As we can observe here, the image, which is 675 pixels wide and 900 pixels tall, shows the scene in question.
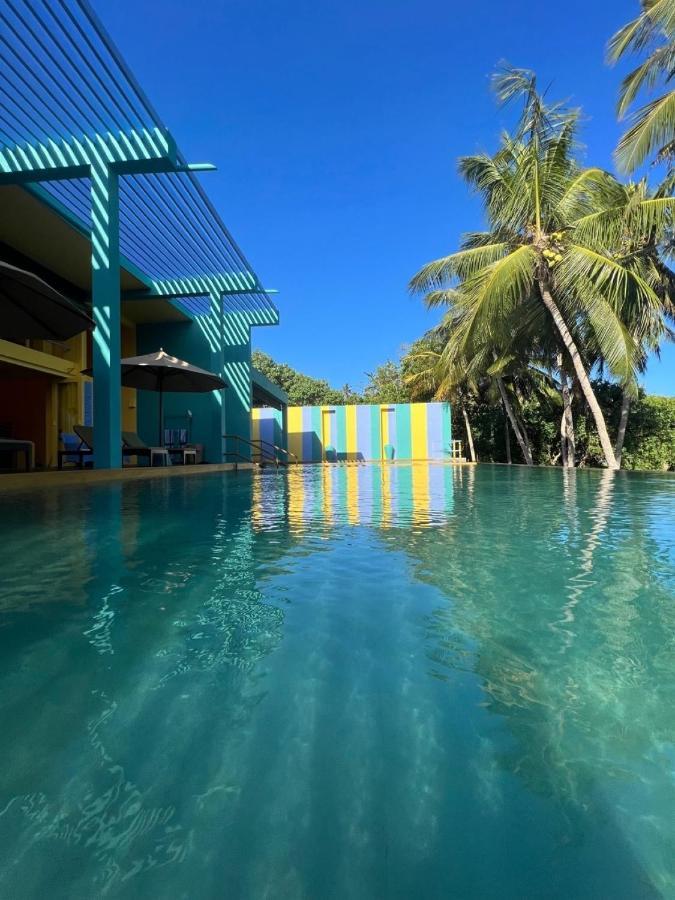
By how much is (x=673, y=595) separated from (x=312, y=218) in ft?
82.6

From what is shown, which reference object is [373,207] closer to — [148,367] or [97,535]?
[148,367]

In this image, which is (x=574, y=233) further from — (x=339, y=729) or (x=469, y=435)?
(x=339, y=729)

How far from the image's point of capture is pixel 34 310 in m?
6.48

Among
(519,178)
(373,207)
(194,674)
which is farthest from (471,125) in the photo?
(194,674)

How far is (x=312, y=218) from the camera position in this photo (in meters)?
24.4

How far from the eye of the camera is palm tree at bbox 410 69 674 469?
999cm

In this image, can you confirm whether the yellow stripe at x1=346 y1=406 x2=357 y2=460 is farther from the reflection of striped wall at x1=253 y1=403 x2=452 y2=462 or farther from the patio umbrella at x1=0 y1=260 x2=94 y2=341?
the patio umbrella at x1=0 y1=260 x2=94 y2=341

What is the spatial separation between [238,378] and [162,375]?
4.86m

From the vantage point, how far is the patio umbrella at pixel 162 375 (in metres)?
9.56

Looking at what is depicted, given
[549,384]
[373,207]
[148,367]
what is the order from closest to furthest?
[148,367], [549,384], [373,207]

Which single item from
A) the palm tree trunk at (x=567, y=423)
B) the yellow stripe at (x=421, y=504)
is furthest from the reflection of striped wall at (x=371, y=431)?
the yellow stripe at (x=421, y=504)

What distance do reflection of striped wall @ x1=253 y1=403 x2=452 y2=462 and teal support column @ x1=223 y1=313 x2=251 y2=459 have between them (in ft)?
17.6

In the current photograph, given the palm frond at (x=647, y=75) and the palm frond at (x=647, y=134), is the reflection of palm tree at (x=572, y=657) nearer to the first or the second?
the palm frond at (x=647, y=134)

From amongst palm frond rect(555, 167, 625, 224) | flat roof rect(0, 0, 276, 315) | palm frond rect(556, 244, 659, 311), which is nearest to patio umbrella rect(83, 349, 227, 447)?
flat roof rect(0, 0, 276, 315)
